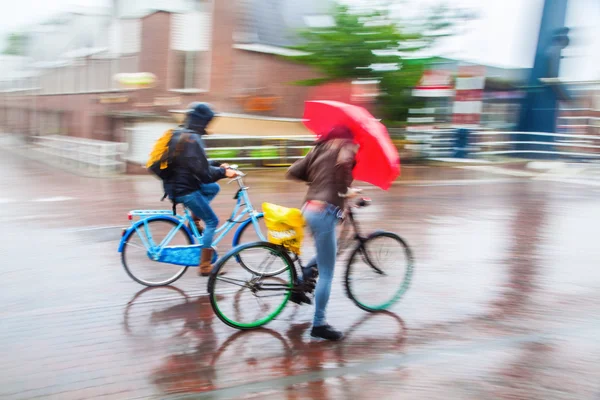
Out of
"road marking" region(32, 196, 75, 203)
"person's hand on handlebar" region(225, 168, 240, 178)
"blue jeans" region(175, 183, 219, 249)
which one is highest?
"person's hand on handlebar" region(225, 168, 240, 178)

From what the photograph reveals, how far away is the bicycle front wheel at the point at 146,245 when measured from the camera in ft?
20.2

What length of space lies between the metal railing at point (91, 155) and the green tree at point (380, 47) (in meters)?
6.50

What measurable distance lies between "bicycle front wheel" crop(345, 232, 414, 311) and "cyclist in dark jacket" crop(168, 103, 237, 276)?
59.4 inches

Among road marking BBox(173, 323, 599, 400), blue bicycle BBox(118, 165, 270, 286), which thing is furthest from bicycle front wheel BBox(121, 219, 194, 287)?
road marking BBox(173, 323, 599, 400)

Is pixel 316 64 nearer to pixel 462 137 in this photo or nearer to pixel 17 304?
pixel 462 137

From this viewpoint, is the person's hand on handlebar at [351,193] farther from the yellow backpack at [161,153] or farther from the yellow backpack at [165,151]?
the yellow backpack at [161,153]

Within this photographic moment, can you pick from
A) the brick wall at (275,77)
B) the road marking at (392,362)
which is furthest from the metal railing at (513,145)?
the road marking at (392,362)

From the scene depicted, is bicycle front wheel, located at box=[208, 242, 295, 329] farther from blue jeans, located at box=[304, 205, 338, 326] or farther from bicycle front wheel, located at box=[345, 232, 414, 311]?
bicycle front wheel, located at box=[345, 232, 414, 311]

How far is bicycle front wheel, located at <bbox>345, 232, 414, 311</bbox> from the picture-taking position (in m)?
5.46

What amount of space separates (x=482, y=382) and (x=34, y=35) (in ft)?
141

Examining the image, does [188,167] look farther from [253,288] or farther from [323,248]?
[323,248]

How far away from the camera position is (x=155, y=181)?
47.3 feet

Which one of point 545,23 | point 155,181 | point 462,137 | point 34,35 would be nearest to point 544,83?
point 545,23

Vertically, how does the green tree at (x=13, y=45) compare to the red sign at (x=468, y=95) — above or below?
above
